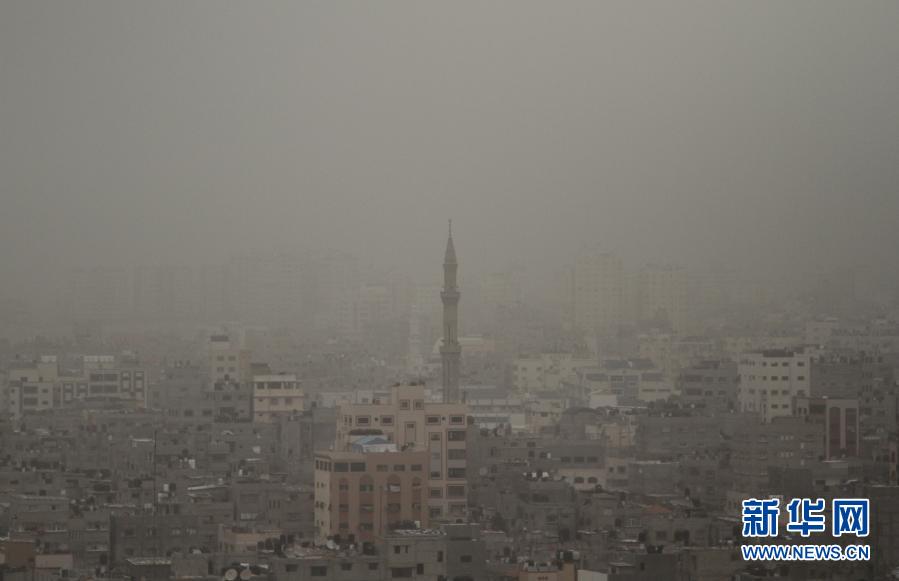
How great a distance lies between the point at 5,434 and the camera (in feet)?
64.0

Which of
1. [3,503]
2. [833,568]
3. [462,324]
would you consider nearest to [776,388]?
[462,324]

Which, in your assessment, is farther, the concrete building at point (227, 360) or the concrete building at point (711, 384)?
the concrete building at point (227, 360)

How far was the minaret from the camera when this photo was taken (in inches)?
866

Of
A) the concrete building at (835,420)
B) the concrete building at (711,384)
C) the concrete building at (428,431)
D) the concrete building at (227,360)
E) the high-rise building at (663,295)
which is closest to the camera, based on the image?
the concrete building at (428,431)

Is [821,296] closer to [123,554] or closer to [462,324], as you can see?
[462,324]

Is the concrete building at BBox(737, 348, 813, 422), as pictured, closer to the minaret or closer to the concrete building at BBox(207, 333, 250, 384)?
the minaret

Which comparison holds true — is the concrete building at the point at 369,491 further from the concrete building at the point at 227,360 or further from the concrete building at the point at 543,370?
the concrete building at the point at 543,370

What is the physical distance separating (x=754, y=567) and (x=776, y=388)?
36.0 feet

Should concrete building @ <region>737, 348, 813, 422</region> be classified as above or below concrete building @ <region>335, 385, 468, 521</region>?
above

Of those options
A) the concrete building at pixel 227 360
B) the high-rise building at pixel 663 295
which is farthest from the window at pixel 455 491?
the concrete building at pixel 227 360

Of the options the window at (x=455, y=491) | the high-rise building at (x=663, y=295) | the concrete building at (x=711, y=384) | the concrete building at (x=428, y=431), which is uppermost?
the high-rise building at (x=663, y=295)

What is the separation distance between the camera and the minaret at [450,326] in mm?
21984

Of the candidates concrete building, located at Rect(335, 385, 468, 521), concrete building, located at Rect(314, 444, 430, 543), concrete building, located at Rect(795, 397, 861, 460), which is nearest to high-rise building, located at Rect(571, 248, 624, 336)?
concrete building, located at Rect(795, 397, 861, 460)

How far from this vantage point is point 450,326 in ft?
77.4
